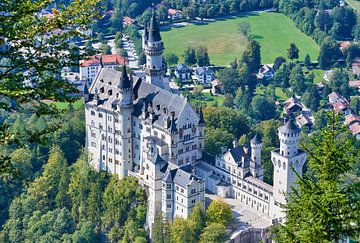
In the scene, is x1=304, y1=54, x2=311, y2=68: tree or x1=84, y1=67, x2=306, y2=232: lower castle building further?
x1=304, y1=54, x2=311, y2=68: tree

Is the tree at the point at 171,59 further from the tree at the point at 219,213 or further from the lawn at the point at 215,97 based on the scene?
the tree at the point at 219,213

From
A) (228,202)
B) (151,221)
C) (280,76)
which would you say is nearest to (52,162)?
(151,221)

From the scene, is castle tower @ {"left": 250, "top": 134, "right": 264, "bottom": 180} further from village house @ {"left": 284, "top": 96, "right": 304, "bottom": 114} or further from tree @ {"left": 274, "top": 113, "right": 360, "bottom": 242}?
tree @ {"left": 274, "top": 113, "right": 360, "bottom": 242}

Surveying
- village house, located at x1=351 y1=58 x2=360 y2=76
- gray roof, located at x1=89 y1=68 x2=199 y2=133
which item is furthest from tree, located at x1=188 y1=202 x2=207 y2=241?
village house, located at x1=351 y1=58 x2=360 y2=76

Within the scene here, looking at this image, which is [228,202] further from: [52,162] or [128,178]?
[52,162]

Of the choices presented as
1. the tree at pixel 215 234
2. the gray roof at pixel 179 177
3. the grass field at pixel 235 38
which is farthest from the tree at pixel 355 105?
the tree at pixel 215 234

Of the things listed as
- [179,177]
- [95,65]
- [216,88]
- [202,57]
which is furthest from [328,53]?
[179,177]
